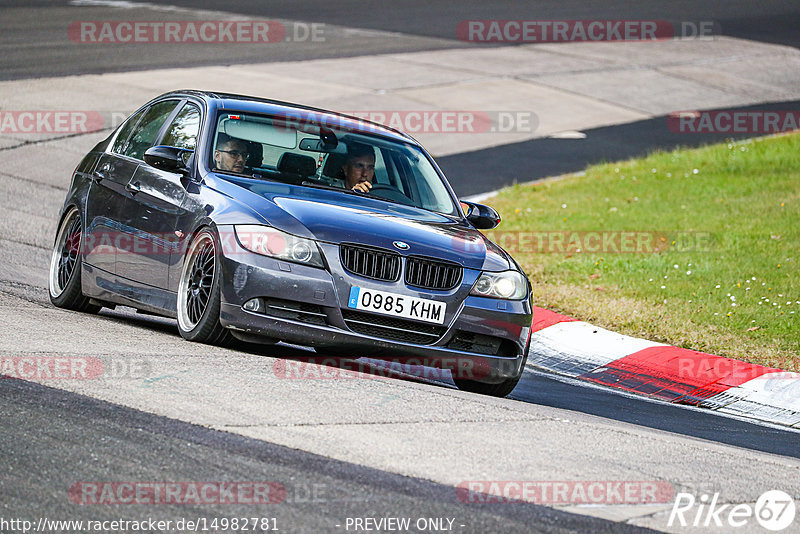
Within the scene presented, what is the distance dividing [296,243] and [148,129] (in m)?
2.57

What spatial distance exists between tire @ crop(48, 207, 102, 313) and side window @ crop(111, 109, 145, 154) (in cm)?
56

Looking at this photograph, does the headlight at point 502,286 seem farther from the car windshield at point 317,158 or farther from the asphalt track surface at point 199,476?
the asphalt track surface at point 199,476

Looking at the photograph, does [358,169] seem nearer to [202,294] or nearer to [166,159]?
[166,159]

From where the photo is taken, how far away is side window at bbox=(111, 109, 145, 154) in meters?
9.45

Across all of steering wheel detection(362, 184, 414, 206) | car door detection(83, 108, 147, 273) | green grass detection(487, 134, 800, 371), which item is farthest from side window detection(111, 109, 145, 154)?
green grass detection(487, 134, 800, 371)

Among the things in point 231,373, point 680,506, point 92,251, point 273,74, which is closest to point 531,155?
point 273,74

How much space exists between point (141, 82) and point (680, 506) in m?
18.5

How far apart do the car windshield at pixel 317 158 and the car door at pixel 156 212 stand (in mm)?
311

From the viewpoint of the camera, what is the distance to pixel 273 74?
79.1 feet

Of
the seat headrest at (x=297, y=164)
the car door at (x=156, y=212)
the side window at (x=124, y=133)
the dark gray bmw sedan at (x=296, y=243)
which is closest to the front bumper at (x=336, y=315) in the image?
the dark gray bmw sedan at (x=296, y=243)

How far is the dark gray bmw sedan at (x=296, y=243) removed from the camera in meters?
7.24

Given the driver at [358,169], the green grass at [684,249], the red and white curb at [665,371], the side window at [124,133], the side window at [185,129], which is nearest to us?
the driver at [358,169]

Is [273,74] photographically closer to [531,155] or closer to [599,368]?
[531,155]

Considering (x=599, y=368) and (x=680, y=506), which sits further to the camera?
(x=599, y=368)
